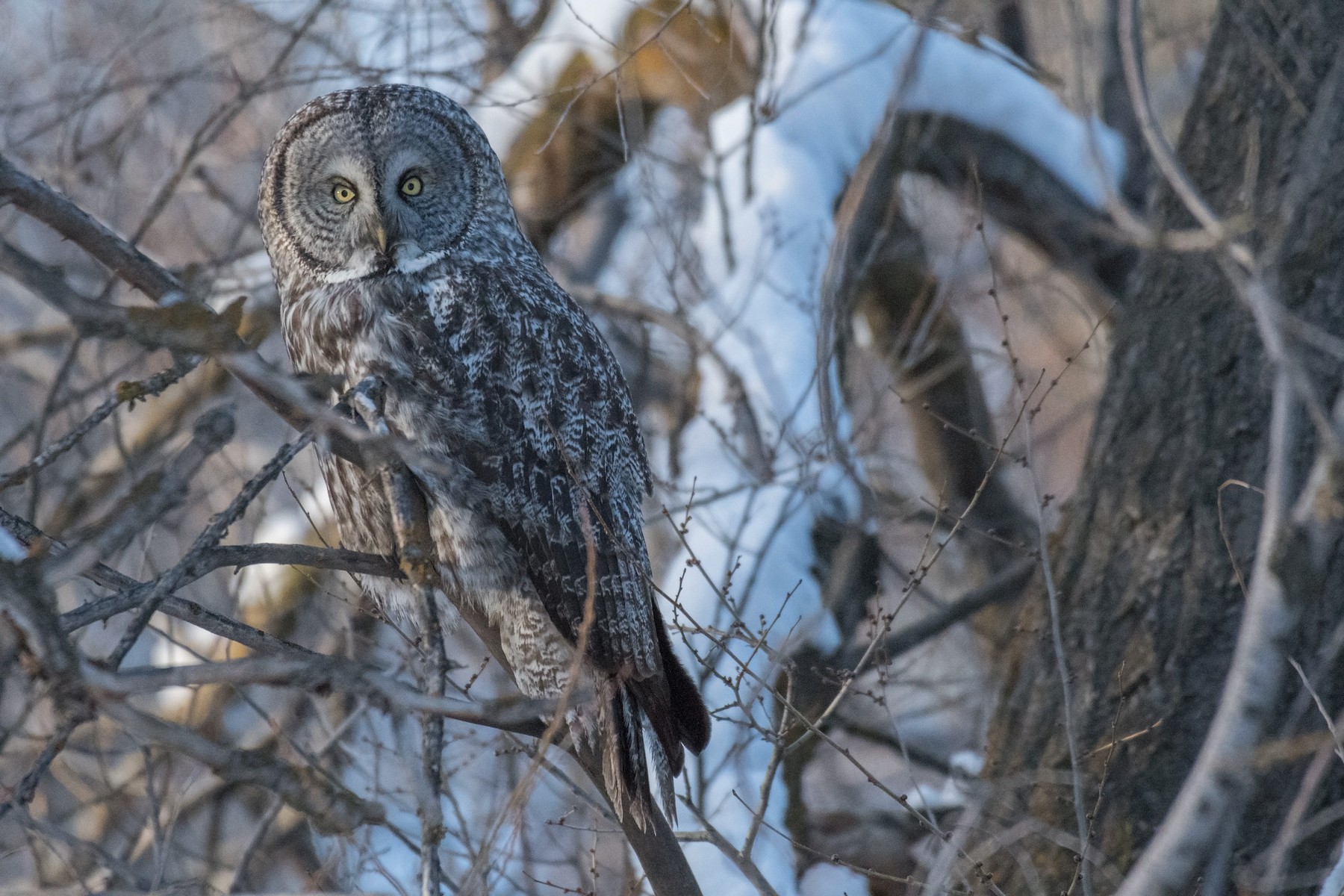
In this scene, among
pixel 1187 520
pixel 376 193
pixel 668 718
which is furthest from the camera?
pixel 1187 520

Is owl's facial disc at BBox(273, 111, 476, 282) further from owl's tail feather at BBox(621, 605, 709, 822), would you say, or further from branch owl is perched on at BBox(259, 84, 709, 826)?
owl's tail feather at BBox(621, 605, 709, 822)

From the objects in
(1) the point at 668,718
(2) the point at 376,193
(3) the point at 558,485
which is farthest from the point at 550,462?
(2) the point at 376,193

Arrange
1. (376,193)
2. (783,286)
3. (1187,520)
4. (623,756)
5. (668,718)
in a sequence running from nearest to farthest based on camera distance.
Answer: (623,756)
(668,718)
(376,193)
(1187,520)
(783,286)

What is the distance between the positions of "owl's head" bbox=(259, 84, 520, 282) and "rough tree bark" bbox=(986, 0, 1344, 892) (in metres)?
1.92

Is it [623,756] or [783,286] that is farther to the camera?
[783,286]

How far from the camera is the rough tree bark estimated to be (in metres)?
3.60

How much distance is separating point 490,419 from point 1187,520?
7.19 feet

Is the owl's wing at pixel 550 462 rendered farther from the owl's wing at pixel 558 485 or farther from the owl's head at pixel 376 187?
the owl's head at pixel 376 187

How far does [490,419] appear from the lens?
2.98 m

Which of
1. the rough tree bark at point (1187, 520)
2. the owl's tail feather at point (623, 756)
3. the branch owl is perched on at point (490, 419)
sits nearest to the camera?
the owl's tail feather at point (623, 756)

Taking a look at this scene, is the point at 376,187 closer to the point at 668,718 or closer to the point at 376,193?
the point at 376,193

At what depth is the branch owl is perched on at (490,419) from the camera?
2961 millimetres

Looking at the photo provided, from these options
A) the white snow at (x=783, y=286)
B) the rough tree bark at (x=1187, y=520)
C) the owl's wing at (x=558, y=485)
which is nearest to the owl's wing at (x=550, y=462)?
the owl's wing at (x=558, y=485)

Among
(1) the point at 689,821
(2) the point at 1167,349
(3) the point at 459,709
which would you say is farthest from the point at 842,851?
(3) the point at 459,709
